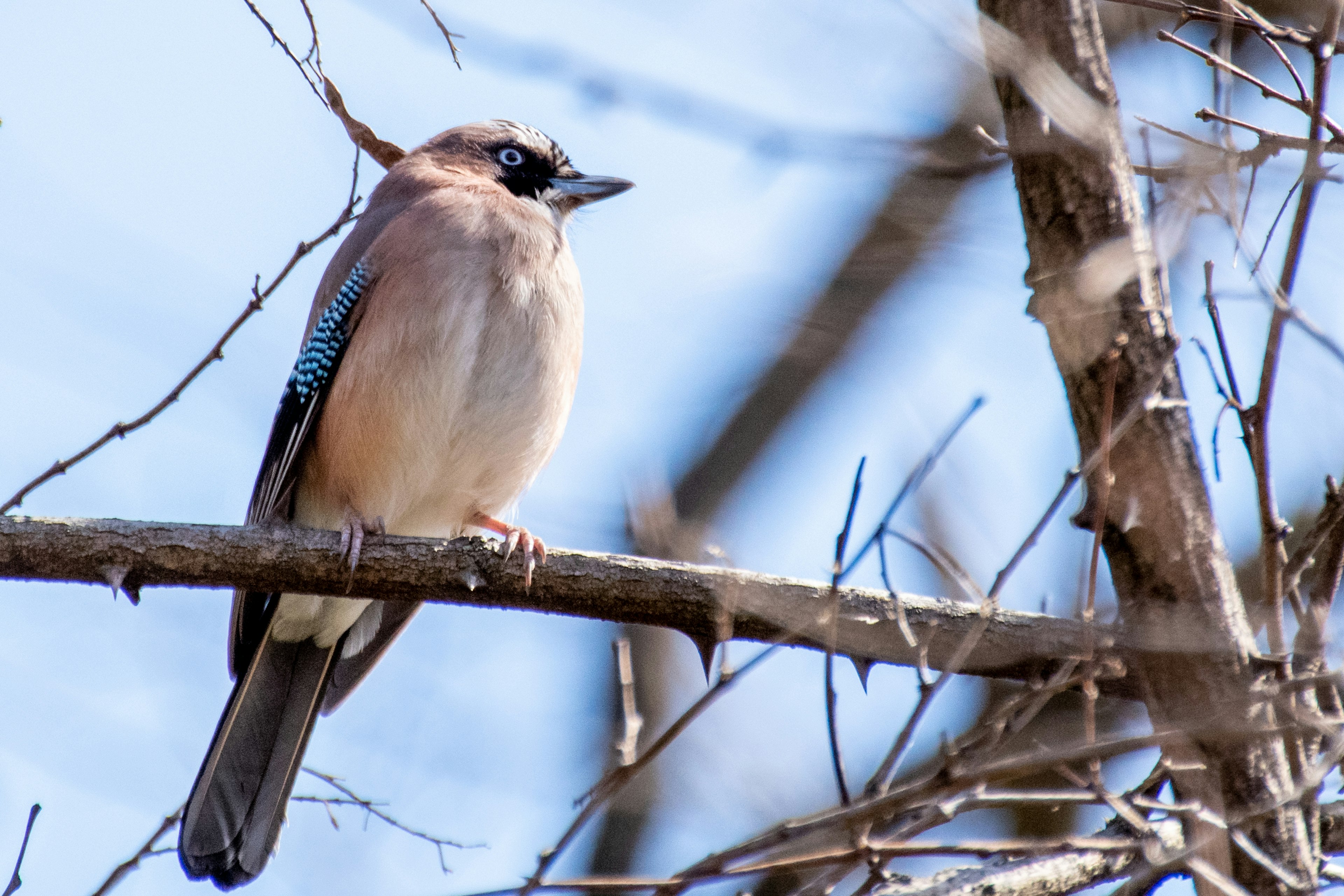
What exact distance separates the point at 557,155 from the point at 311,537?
9.48 ft

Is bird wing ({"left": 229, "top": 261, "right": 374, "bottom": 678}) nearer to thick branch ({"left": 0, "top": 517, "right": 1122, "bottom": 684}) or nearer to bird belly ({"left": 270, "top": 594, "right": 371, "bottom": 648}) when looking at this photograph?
bird belly ({"left": 270, "top": 594, "right": 371, "bottom": 648})

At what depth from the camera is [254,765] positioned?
4.48 meters

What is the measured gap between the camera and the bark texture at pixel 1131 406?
295 cm

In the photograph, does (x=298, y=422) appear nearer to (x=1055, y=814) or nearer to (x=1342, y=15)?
(x=1055, y=814)

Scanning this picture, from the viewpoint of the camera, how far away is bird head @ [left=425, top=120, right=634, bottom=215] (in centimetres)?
561

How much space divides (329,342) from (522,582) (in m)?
1.89

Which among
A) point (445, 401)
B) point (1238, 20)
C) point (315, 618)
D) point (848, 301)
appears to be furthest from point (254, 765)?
point (1238, 20)

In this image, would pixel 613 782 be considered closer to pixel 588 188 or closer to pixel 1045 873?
pixel 1045 873

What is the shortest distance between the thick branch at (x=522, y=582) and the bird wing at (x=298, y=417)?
137cm

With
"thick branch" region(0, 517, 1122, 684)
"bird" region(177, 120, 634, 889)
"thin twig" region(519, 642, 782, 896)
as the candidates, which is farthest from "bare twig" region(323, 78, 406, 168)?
"thin twig" region(519, 642, 782, 896)

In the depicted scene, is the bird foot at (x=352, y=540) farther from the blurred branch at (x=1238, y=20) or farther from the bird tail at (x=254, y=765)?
the blurred branch at (x=1238, y=20)

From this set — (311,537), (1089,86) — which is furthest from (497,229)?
(1089,86)

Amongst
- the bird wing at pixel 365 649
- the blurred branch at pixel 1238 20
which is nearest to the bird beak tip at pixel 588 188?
the bird wing at pixel 365 649

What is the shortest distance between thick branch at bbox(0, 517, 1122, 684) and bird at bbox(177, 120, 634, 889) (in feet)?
2.50
